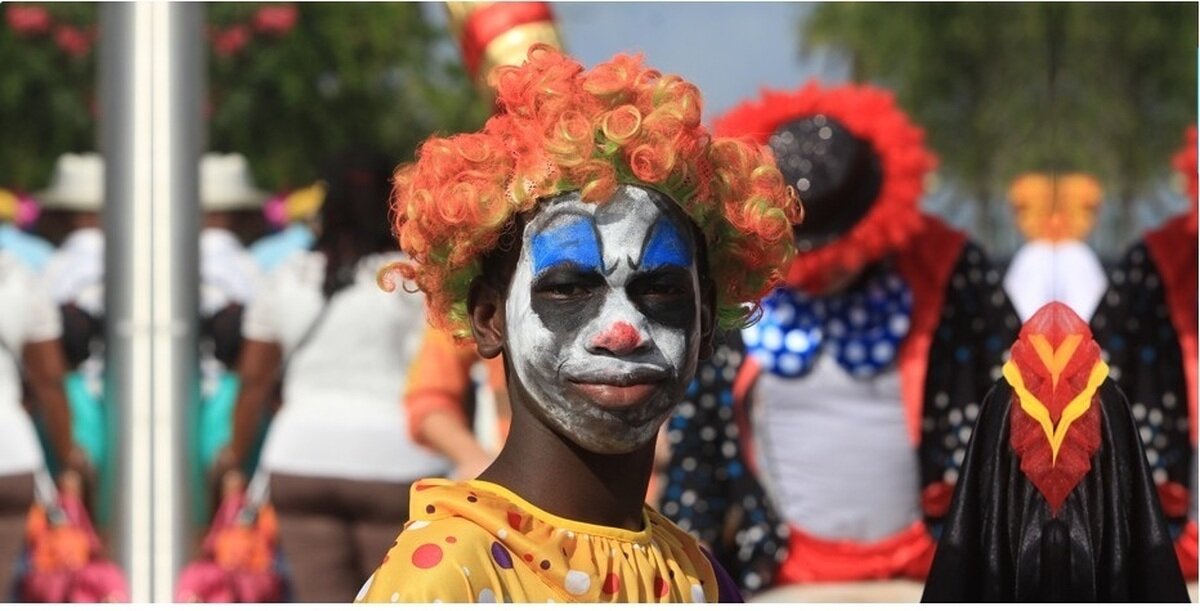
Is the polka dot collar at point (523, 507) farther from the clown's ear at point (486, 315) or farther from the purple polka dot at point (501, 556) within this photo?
the clown's ear at point (486, 315)

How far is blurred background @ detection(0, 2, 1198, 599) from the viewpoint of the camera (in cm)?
562

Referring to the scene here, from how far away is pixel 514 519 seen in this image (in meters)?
2.43

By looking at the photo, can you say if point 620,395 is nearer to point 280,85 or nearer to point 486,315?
point 486,315

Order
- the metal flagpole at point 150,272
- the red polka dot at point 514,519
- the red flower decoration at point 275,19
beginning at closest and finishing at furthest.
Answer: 1. the red polka dot at point 514,519
2. the metal flagpole at point 150,272
3. the red flower decoration at point 275,19

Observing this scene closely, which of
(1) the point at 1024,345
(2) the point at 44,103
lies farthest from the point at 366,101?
(1) the point at 1024,345

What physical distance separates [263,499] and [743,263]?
3.17 m

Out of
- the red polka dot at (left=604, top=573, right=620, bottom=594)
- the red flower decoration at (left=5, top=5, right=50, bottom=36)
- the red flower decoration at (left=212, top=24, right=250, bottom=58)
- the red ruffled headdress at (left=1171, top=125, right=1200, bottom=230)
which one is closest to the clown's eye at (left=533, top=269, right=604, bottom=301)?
the red polka dot at (left=604, top=573, right=620, bottom=594)

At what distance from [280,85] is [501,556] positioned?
4.15 metres

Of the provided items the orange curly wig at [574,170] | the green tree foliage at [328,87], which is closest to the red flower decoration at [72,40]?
the green tree foliage at [328,87]

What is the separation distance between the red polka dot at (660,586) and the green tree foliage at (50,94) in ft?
13.1

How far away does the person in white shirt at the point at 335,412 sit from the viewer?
5.48m

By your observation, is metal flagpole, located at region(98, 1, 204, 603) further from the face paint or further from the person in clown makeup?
the face paint

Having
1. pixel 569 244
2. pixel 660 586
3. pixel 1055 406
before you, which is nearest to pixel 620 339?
pixel 569 244

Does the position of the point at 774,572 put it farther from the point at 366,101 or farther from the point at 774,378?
the point at 366,101
